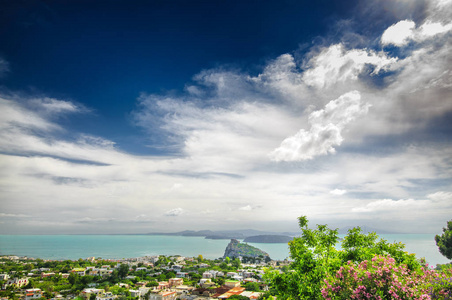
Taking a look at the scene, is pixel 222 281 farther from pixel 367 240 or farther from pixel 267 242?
pixel 267 242

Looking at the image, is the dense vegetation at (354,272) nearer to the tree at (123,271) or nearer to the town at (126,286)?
the town at (126,286)

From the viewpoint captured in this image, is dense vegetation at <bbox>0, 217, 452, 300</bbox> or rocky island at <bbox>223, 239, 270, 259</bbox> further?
rocky island at <bbox>223, 239, 270, 259</bbox>

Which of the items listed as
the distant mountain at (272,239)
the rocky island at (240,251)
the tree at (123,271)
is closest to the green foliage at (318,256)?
the tree at (123,271)

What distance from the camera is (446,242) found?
19.9m

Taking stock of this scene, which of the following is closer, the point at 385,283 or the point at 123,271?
the point at 385,283

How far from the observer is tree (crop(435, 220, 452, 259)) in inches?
776

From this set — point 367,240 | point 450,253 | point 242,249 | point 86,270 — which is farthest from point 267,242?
point 367,240

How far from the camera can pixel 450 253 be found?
1964 centimetres

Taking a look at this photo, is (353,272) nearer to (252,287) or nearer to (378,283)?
(378,283)


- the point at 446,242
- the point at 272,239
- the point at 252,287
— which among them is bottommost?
the point at 272,239

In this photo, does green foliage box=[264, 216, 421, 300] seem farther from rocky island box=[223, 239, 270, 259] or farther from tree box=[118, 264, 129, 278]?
rocky island box=[223, 239, 270, 259]

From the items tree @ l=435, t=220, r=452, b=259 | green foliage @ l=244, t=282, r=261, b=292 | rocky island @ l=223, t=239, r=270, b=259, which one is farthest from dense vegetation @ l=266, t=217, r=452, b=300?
rocky island @ l=223, t=239, r=270, b=259

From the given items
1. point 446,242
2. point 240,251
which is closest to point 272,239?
point 240,251

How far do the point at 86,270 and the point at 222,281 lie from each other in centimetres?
2152
